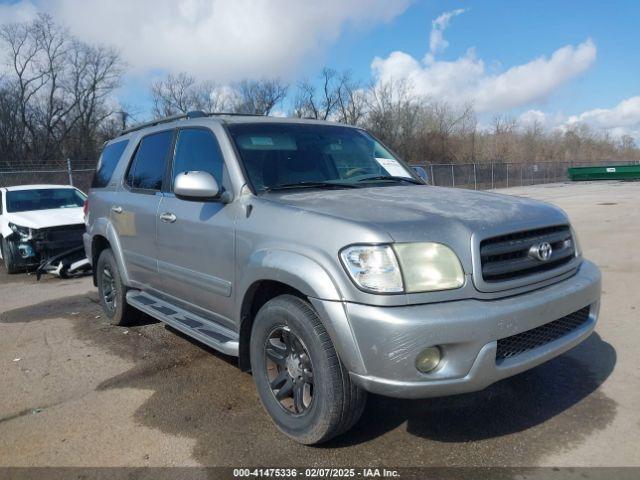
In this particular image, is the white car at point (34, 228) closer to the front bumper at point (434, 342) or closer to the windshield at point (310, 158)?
the windshield at point (310, 158)

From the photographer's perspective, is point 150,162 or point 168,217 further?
point 150,162

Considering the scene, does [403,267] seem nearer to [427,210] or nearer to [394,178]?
[427,210]

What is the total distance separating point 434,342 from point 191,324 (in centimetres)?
208

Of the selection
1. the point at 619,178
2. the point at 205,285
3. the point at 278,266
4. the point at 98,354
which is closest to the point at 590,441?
the point at 278,266

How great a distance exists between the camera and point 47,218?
9.00 m

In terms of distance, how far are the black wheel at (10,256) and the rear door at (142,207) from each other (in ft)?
Answer: 16.8

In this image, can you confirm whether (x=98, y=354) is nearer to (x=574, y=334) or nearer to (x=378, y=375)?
(x=378, y=375)

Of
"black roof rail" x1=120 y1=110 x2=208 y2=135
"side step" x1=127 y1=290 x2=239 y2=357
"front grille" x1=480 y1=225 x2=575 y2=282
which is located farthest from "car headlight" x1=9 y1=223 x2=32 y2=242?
"front grille" x1=480 y1=225 x2=575 y2=282

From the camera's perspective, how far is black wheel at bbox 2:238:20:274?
9.08 metres

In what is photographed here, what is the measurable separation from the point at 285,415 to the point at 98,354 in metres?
2.48

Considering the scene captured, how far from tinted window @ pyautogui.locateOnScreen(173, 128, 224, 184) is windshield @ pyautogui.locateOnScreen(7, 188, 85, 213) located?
682 cm

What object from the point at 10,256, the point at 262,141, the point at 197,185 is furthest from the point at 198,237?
the point at 10,256

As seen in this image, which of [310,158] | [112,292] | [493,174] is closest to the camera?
[310,158]

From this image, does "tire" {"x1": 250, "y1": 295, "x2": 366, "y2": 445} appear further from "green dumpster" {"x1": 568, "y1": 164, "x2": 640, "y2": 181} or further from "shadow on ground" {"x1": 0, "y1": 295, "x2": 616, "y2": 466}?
"green dumpster" {"x1": 568, "y1": 164, "x2": 640, "y2": 181}
